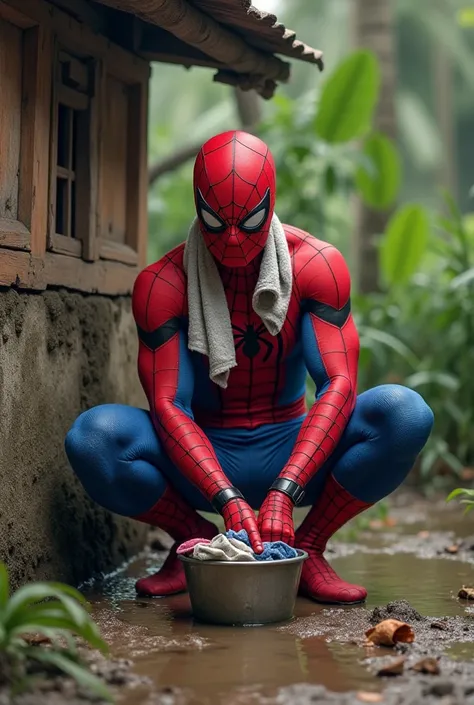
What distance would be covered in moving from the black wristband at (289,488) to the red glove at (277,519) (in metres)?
0.01

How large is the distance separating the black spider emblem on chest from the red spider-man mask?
0.93 ft

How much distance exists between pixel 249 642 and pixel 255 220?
1.35 metres

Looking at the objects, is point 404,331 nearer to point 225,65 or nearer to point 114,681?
point 225,65

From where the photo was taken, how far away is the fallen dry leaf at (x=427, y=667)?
2688mm

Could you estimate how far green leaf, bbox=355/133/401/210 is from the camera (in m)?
7.96

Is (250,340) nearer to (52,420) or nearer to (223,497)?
(223,497)

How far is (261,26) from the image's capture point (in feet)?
13.1

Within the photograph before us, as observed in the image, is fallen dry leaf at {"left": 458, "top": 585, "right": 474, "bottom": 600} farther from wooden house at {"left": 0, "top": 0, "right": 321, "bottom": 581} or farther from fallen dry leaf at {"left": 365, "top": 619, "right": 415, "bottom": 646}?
wooden house at {"left": 0, "top": 0, "right": 321, "bottom": 581}

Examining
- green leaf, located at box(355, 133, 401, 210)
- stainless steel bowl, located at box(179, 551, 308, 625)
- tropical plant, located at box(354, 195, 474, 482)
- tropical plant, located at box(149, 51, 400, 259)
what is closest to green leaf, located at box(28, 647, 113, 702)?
stainless steel bowl, located at box(179, 551, 308, 625)

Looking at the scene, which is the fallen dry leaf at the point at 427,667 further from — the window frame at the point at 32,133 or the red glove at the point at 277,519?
the window frame at the point at 32,133

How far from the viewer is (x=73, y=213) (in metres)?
4.35

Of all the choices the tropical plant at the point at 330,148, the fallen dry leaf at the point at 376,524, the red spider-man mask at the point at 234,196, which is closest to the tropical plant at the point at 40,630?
the red spider-man mask at the point at 234,196

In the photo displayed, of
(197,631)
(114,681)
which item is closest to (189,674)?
(114,681)

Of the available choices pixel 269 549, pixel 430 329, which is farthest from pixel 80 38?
pixel 430 329
